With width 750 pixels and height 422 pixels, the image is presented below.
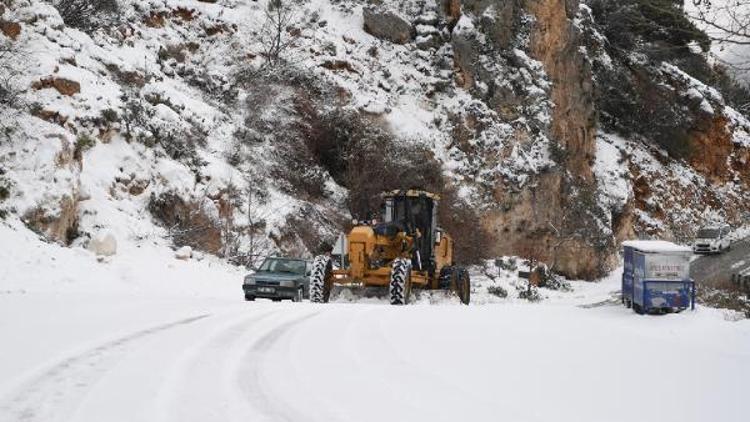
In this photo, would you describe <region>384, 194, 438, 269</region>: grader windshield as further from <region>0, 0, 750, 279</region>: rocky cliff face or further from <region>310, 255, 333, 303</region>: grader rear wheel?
<region>0, 0, 750, 279</region>: rocky cliff face

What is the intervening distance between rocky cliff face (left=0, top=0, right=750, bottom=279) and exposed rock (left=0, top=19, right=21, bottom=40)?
0.25 metres

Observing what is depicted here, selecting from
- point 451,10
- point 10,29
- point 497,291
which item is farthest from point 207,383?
point 451,10

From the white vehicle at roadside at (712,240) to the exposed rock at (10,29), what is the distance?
39236 mm

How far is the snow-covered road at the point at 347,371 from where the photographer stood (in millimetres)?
5121

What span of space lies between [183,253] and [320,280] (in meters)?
5.20

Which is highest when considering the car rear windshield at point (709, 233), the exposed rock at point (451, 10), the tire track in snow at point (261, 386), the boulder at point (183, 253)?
the exposed rock at point (451, 10)

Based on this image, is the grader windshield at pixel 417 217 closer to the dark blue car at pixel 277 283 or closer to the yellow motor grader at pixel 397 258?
the yellow motor grader at pixel 397 258

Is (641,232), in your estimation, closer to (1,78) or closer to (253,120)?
(253,120)

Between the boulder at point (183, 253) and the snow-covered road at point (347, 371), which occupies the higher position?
the boulder at point (183, 253)

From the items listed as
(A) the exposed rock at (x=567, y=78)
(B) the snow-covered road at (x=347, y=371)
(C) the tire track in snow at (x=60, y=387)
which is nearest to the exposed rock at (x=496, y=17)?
(A) the exposed rock at (x=567, y=78)

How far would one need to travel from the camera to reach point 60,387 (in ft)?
17.8

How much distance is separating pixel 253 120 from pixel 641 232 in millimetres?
26972

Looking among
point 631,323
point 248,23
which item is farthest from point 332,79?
point 631,323

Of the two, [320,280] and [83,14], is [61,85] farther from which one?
[320,280]
